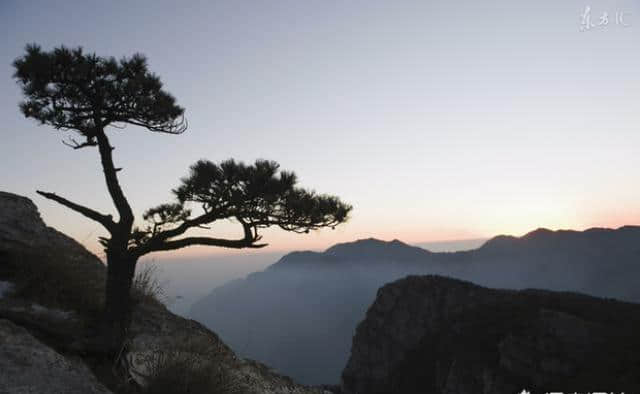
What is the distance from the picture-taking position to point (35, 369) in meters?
4.79

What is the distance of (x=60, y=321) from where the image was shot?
669 cm

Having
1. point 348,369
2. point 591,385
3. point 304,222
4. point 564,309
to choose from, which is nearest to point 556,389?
point 591,385

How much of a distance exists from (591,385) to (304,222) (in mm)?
110780

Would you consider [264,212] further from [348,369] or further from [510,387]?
[348,369]

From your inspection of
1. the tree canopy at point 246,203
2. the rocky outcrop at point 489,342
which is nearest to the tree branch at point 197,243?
the tree canopy at point 246,203

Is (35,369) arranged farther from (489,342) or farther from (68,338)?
(489,342)

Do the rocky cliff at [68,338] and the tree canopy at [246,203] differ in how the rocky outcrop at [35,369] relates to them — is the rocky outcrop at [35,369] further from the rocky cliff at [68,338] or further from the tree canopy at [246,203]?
the tree canopy at [246,203]

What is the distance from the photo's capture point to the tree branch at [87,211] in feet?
27.4

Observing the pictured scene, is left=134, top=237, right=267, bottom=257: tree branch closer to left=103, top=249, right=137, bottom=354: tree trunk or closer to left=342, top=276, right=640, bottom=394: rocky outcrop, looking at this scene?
left=103, top=249, right=137, bottom=354: tree trunk

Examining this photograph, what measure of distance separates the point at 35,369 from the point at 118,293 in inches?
124

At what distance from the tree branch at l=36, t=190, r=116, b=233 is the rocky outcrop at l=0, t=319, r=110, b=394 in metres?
2.98

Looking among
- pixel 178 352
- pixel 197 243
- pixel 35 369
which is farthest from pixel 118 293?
pixel 35 369

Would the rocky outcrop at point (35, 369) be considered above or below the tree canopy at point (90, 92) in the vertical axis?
below

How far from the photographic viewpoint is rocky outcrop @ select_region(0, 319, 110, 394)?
4504 millimetres
